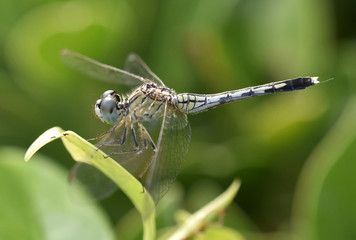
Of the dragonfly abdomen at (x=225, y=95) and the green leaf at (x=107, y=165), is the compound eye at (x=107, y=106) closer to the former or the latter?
the dragonfly abdomen at (x=225, y=95)

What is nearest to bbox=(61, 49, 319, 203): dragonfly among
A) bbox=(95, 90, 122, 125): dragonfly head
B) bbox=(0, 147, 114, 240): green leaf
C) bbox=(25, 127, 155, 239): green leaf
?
bbox=(95, 90, 122, 125): dragonfly head

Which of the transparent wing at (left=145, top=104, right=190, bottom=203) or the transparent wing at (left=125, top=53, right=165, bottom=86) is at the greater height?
the transparent wing at (left=125, top=53, right=165, bottom=86)

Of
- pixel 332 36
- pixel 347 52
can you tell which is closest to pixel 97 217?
pixel 347 52

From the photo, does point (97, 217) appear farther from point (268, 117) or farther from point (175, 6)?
point (175, 6)

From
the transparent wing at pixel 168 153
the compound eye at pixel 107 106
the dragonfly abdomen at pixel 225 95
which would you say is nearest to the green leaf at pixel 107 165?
the transparent wing at pixel 168 153

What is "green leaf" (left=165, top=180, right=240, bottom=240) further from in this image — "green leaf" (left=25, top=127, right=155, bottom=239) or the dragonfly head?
the dragonfly head
